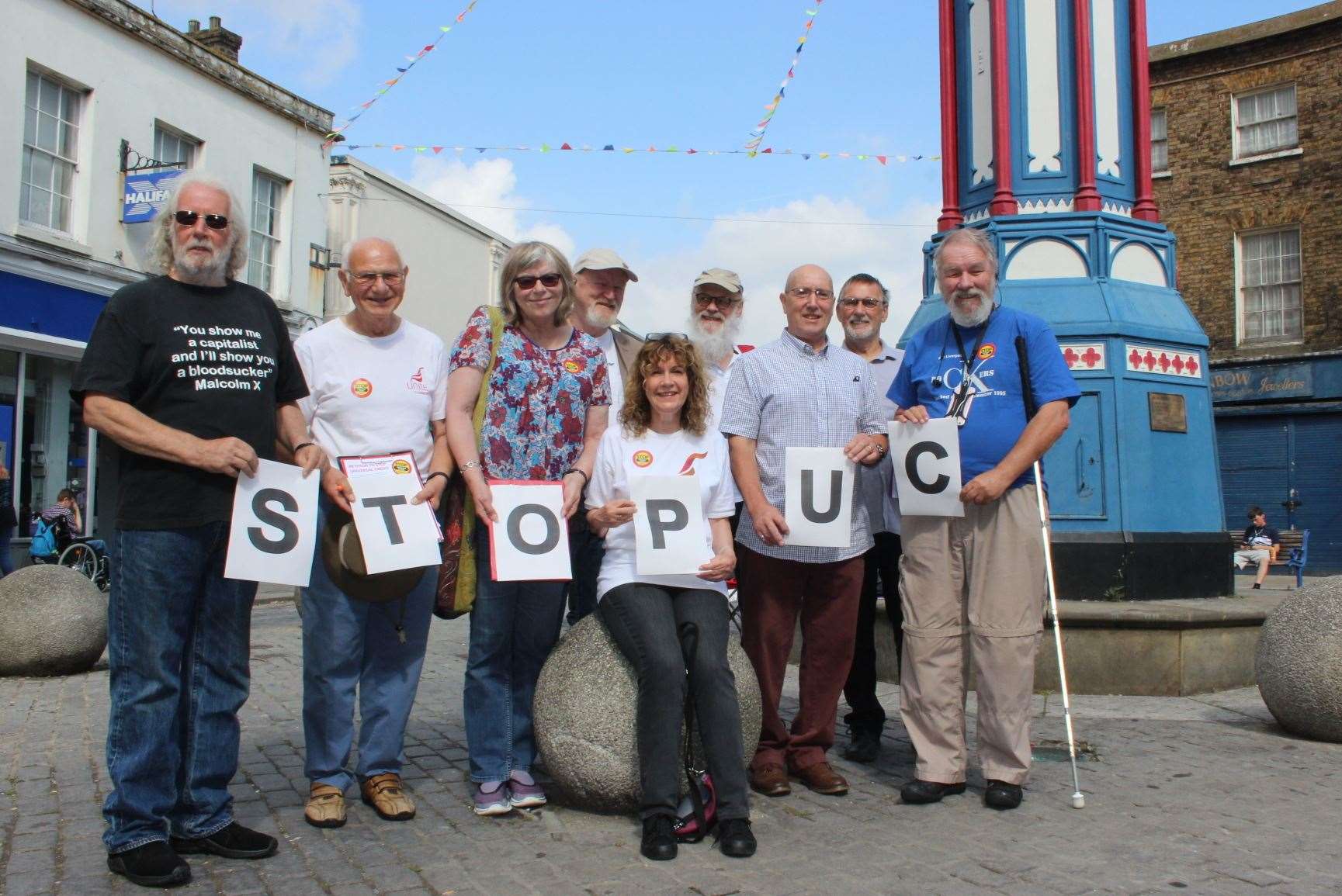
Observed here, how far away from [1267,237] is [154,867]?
2402cm

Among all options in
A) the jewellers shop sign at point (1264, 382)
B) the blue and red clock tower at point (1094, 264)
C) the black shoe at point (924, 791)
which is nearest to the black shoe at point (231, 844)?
the black shoe at point (924, 791)

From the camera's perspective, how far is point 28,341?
14977 mm

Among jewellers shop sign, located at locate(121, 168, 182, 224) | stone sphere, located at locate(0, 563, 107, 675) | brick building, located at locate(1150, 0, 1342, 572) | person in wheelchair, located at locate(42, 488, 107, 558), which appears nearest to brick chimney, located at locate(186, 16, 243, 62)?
jewellers shop sign, located at locate(121, 168, 182, 224)

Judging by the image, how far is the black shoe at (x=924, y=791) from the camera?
4.42 metres

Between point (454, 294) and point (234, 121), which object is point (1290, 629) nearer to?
point (234, 121)

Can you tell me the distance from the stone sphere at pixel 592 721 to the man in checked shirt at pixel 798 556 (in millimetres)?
428

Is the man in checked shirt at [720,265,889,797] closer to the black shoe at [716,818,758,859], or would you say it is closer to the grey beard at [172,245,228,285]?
the black shoe at [716,818,758,859]

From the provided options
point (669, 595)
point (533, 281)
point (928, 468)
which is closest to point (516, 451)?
point (533, 281)

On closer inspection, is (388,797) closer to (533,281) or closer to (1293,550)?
(533,281)

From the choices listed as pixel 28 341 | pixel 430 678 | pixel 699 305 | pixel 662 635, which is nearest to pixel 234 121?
pixel 28 341

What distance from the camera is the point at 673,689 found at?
13.0ft

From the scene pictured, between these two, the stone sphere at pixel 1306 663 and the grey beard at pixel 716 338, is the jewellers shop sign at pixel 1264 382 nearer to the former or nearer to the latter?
the stone sphere at pixel 1306 663

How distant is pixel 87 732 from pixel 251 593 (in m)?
2.57

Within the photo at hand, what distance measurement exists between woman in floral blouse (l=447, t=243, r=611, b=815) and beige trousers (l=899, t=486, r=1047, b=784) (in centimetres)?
147
